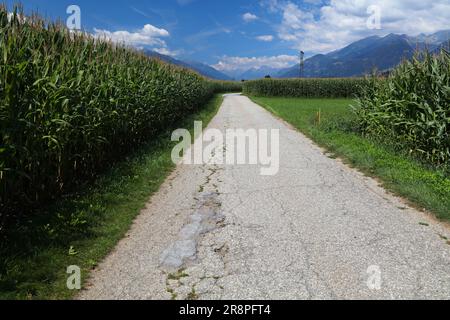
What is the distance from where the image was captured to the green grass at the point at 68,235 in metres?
3.98

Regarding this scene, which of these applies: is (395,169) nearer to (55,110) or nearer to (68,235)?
(68,235)

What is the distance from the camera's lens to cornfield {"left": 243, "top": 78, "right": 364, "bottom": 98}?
52438 mm

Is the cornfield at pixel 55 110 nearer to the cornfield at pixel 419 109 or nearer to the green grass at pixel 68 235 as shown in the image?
the green grass at pixel 68 235

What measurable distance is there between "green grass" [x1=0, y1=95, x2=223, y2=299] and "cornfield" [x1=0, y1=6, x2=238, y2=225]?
412mm

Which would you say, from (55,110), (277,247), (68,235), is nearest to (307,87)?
(55,110)

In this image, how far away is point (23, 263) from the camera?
4.26 m

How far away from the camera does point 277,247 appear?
4898mm

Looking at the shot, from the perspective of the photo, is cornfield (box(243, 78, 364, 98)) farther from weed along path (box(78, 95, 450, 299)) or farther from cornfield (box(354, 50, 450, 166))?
weed along path (box(78, 95, 450, 299))

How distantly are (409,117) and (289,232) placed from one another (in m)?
6.55

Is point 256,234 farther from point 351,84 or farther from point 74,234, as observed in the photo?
point 351,84

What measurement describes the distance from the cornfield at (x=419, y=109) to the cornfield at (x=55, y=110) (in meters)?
6.87

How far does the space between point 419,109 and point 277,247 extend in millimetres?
6902

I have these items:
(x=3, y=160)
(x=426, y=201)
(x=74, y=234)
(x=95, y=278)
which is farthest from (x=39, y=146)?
(x=426, y=201)

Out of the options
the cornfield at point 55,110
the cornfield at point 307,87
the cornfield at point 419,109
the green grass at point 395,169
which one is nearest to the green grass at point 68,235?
the cornfield at point 55,110
